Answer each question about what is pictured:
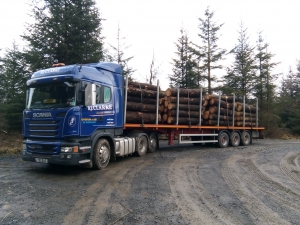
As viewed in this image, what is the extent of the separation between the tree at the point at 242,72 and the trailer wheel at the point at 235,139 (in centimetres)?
989

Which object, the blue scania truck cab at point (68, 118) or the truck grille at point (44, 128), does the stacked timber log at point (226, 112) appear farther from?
the truck grille at point (44, 128)

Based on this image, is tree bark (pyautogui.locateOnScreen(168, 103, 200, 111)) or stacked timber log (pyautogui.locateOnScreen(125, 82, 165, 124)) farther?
tree bark (pyautogui.locateOnScreen(168, 103, 200, 111))

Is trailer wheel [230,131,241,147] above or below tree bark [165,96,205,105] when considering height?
below

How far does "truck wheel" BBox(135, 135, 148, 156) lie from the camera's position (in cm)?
Answer: 1085

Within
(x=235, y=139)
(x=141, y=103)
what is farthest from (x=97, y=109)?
(x=235, y=139)

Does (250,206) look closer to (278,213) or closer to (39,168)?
(278,213)

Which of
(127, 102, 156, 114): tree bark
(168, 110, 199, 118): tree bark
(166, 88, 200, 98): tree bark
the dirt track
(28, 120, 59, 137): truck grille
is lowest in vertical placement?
the dirt track

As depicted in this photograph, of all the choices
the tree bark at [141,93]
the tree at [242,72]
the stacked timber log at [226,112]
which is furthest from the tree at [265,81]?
the tree bark at [141,93]

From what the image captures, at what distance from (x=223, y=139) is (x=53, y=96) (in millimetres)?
10751

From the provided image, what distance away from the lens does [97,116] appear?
8227 mm

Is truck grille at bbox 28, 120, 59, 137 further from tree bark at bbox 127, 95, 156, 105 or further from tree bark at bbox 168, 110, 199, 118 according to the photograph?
tree bark at bbox 168, 110, 199, 118

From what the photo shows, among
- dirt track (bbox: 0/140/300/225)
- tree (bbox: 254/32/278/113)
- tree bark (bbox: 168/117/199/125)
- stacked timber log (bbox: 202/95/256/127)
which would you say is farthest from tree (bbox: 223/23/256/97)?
dirt track (bbox: 0/140/300/225)

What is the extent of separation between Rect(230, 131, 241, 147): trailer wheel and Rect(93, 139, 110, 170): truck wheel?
9532mm

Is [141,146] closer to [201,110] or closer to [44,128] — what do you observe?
[201,110]
